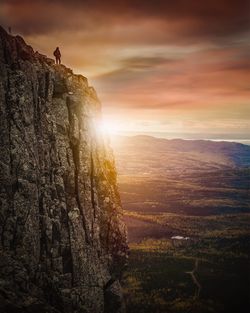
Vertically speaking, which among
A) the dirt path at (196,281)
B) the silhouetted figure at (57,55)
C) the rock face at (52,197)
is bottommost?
the dirt path at (196,281)

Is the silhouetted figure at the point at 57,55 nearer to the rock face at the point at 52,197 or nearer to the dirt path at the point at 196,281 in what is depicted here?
the rock face at the point at 52,197

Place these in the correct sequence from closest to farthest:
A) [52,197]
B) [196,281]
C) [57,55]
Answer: [52,197] < [57,55] < [196,281]

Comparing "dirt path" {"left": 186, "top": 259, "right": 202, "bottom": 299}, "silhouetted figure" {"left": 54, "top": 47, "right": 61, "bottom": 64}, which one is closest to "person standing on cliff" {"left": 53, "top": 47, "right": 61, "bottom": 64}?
"silhouetted figure" {"left": 54, "top": 47, "right": 61, "bottom": 64}

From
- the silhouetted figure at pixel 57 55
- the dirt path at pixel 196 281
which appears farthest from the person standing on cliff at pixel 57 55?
the dirt path at pixel 196 281

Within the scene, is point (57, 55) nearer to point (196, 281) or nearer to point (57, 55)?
point (57, 55)

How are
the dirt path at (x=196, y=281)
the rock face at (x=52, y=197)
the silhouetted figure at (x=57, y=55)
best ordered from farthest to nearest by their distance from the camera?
1. the dirt path at (x=196, y=281)
2. the silhouetted figure at (x=57, y=55)
3. the rock face at (x=52, y=197)

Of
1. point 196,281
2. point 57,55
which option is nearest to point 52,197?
point 57,55

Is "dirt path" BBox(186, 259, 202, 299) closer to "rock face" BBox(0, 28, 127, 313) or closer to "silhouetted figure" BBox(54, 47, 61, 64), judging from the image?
"rock face" BBox(0, 28, 127, 313)

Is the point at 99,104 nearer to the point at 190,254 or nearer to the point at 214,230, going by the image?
the point at 190,254
